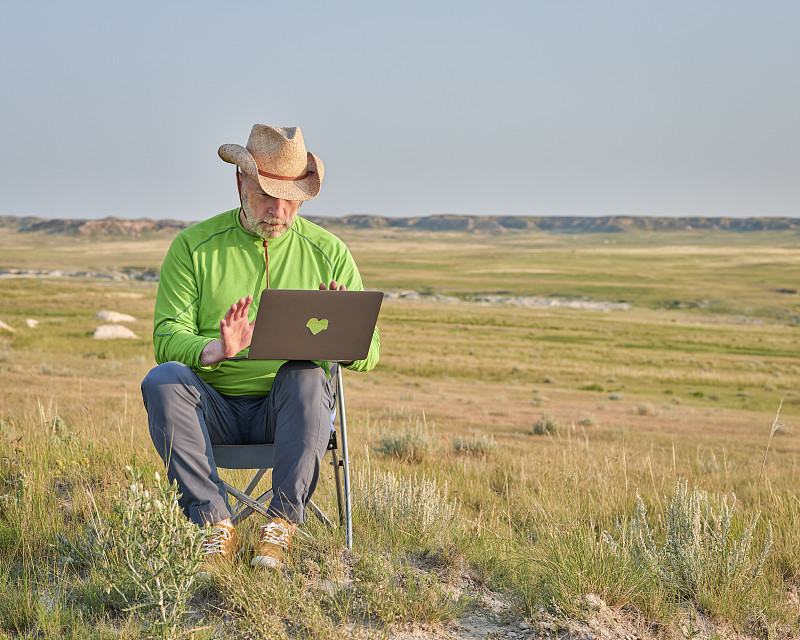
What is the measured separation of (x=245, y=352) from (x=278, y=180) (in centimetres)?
78

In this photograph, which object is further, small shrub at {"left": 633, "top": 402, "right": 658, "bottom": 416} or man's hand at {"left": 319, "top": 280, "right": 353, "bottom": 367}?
small shrub at {"left": 633, "top": 402, "right": 658, "bottom": 416}

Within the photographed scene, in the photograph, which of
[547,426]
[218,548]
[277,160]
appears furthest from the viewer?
[547,426]

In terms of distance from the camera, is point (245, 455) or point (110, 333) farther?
point (110, 333)

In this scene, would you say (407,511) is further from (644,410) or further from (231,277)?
(644,410)

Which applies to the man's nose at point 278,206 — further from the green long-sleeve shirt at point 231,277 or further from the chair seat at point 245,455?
the chair seat at point 245,455

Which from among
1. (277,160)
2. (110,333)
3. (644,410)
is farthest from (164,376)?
(110,333)

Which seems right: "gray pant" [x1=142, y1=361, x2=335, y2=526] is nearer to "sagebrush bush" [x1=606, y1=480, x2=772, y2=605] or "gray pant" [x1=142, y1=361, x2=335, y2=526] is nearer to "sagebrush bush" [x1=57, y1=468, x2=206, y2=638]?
"sagebrush bush" [x1=57, y1=468, x2=206, y2=638]

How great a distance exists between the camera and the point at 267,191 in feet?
10.7

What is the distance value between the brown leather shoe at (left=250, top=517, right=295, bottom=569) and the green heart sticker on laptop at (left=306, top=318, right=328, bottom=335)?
74 centimetres

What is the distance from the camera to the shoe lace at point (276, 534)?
2.82 meters

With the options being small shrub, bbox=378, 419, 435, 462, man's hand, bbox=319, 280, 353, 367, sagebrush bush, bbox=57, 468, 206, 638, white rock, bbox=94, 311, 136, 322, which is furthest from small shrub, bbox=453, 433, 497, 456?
white rock, bbox=94, 311, 136, 322

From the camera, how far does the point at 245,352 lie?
342 cm

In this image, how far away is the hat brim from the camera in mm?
3264

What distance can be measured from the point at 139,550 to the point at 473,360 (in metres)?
26.1
